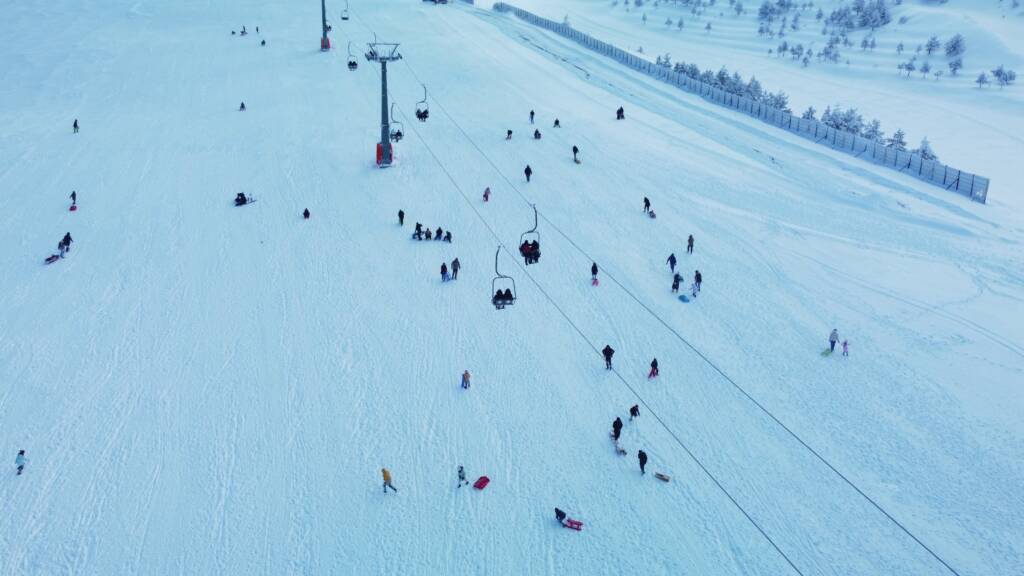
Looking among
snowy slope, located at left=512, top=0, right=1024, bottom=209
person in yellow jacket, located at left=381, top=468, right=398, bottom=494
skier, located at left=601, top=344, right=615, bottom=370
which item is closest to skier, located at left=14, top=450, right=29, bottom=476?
person in yellow jacket, located at left=381, top=468, right=398, bottom=494

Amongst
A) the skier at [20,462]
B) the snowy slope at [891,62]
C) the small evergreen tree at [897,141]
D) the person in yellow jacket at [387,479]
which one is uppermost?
the snowy slope at [891,62]

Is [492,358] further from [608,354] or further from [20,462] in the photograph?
[20,462]

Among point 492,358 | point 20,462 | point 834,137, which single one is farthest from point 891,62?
point 20,462

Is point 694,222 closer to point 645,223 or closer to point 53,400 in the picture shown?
point 645,223

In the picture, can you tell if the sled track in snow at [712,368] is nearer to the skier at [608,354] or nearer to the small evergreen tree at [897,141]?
the skier at [608,354]

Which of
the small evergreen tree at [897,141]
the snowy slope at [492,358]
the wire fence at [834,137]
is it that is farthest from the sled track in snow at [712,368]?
the small evergreen tree at [897,141]

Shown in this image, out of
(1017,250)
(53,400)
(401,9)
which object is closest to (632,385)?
(53,400)
